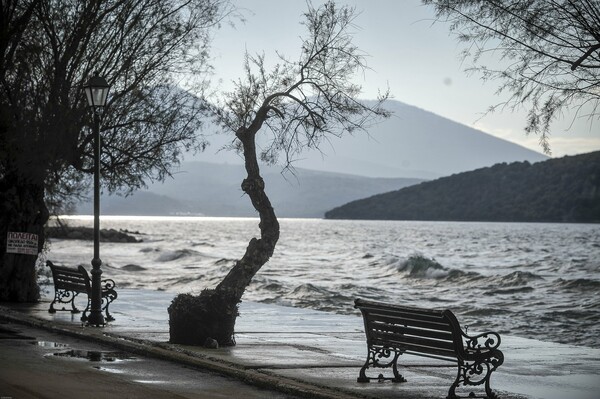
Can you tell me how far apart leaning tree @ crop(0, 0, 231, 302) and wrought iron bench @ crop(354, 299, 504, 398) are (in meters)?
10.6

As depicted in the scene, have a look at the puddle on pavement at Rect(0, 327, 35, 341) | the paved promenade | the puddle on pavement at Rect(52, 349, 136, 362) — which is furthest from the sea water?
the puddle on pavement at Rect(52, 349, 136, 362)

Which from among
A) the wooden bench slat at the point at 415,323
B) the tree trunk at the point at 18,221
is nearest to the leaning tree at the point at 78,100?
the tree trunk at the point at 18,221

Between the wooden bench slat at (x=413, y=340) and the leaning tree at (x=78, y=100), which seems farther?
the leaning tree at (x=78, y=100)

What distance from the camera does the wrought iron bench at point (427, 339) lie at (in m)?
11.1

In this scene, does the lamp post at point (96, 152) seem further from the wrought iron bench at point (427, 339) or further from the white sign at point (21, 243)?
the wrought iron bench at point (427, 339)

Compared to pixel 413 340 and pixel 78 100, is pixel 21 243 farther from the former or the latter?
pixel 413 340

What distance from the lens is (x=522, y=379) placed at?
13.3 m

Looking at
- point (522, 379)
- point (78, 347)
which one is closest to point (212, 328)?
point (78, 347)

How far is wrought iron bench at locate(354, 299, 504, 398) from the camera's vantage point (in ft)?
36.3

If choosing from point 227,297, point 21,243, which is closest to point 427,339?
point 227,297

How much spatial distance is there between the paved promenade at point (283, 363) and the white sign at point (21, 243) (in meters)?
1.28

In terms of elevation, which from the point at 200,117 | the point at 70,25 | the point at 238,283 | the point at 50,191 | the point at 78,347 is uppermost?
the point at 70,25

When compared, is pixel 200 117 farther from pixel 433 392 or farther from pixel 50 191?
pixel 433 392

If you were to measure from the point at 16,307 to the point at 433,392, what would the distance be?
502 inches
